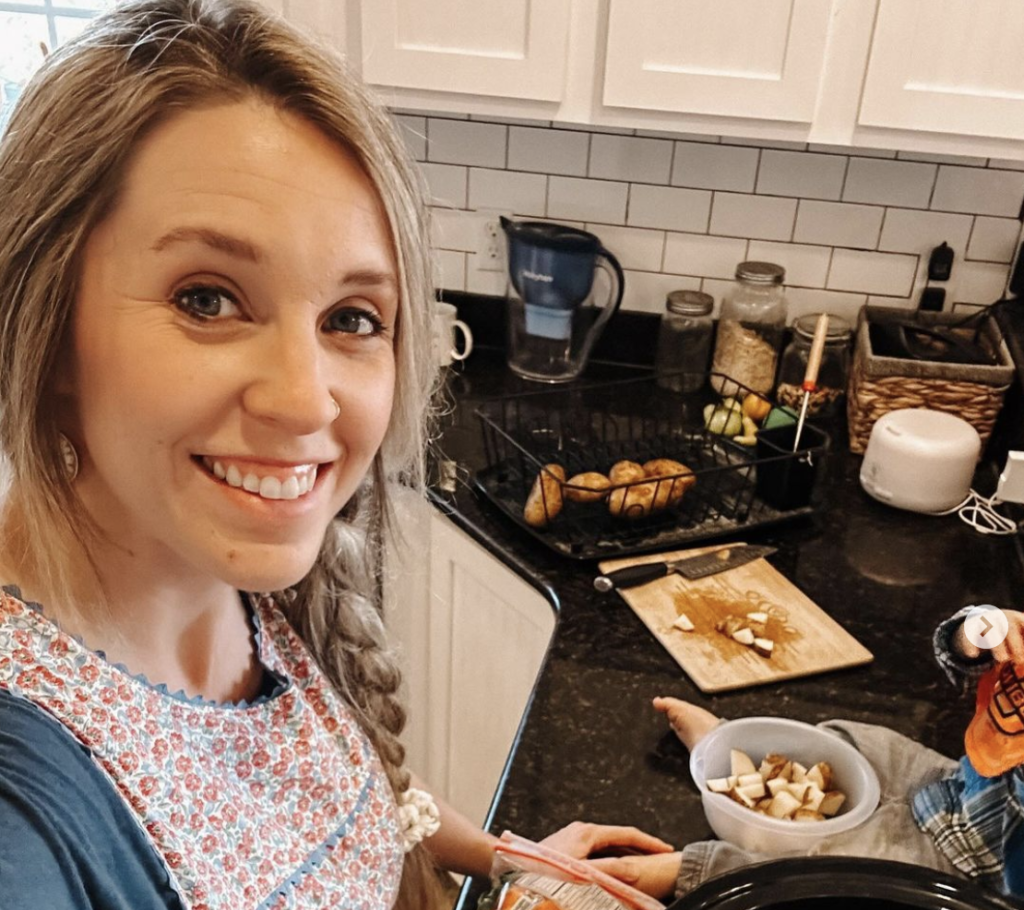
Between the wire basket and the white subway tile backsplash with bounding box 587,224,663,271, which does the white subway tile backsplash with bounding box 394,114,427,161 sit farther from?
the wire basket

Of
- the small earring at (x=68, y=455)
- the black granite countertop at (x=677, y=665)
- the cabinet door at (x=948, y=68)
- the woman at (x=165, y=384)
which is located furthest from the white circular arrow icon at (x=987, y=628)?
the cabinet door at (x=948, y=68)

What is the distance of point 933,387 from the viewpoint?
5.79 feet

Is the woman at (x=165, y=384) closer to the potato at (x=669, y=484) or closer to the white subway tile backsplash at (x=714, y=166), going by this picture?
the potato at (x=669, y=484)

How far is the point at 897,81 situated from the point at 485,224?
0.91m

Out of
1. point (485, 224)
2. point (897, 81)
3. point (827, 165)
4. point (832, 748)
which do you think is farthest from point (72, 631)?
point (827, 165)

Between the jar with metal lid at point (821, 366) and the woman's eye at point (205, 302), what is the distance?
1446 mm

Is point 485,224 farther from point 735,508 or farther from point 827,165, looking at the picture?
point 735,508

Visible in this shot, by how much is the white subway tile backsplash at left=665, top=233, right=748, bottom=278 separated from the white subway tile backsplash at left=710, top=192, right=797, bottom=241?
0.03m

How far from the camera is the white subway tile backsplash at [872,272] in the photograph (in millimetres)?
2014

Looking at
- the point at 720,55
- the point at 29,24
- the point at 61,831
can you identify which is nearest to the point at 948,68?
the point at 720,55

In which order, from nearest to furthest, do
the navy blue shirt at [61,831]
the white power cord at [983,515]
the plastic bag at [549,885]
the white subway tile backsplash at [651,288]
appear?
the navy blue shirt at [61,831], the plastic bag at [549,885], the white power cord at [983,515], the white subway tile backsplash at [651,288]

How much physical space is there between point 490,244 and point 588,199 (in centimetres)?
24

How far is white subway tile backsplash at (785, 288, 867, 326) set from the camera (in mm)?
2057

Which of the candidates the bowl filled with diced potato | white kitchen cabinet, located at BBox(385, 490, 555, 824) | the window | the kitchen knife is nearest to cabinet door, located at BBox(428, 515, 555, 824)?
white kitchen cabinet, located at BBox(385, 490, 555, 824)
